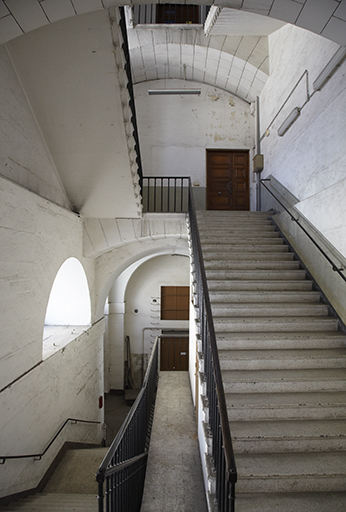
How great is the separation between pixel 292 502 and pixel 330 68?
4998 millimetres

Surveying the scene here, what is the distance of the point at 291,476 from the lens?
239 centimetres

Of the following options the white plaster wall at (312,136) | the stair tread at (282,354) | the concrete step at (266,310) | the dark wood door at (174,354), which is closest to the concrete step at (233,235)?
the white plaster wall at (312,136)

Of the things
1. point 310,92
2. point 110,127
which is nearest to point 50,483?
point 110,127

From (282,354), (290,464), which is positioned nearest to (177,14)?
(282,354)

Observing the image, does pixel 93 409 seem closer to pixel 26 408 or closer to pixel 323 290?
pixel 26 408

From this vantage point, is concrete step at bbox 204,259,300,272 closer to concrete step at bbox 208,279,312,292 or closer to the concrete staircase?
the concrete staircase

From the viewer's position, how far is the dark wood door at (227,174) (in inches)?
352

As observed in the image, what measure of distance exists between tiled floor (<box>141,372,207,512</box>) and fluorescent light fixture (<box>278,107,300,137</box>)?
5633 millimetres

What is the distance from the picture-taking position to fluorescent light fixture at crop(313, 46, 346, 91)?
398cm

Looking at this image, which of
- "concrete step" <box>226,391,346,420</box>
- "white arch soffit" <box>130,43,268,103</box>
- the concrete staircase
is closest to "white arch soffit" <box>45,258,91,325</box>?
the concrete staircase

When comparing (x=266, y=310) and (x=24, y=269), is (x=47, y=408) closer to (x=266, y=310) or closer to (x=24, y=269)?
(x=24, y=269)

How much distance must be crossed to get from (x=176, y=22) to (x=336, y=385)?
9.08 metres

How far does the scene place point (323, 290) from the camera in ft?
14.1

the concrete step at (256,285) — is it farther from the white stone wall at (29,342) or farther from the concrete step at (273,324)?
the white stone wall at (29,342)
